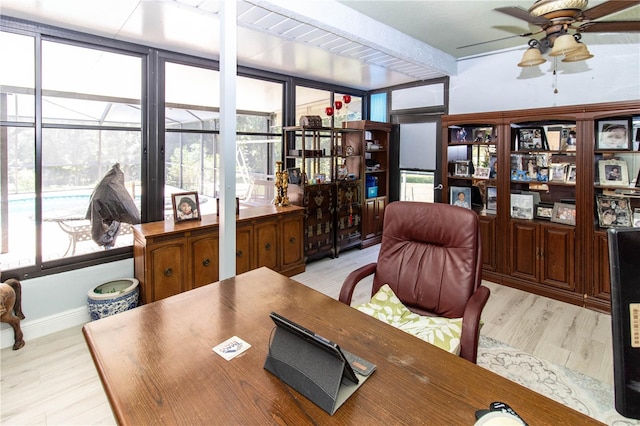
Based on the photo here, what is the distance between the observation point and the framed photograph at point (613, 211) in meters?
3.33

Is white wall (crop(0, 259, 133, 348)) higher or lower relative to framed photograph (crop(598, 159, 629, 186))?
lower

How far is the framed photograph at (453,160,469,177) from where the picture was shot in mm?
4405

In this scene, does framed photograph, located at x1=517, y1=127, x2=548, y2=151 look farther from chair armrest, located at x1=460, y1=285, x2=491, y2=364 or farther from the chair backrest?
chair armrest, located at x1=460, y1=285, x2=491, y2=364

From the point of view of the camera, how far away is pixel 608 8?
1995 mm

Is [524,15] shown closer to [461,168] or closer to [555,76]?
[555,76]

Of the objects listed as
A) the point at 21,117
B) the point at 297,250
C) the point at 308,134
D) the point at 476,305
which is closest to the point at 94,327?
the point at 476,305

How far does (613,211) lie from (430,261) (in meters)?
2.55

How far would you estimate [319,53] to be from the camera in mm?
3705

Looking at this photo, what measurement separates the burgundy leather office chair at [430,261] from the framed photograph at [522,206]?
224cm

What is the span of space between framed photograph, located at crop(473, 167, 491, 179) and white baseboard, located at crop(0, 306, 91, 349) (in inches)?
171

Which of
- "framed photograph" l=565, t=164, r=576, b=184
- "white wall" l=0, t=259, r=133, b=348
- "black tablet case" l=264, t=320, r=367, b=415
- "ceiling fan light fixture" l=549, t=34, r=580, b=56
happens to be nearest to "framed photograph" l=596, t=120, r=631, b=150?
"framed photograph" l=565, t=164, r=576, b=184

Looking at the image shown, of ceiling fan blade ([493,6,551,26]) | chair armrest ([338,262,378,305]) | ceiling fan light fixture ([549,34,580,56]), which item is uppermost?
ceiling fan blade ([493,6,551,26])

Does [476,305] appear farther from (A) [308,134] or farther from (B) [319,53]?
(A) [308,134]

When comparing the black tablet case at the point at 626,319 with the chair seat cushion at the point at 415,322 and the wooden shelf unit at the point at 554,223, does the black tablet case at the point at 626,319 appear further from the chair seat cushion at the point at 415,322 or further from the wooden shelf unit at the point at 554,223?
the wooden shelf unit at the point at 554,223
